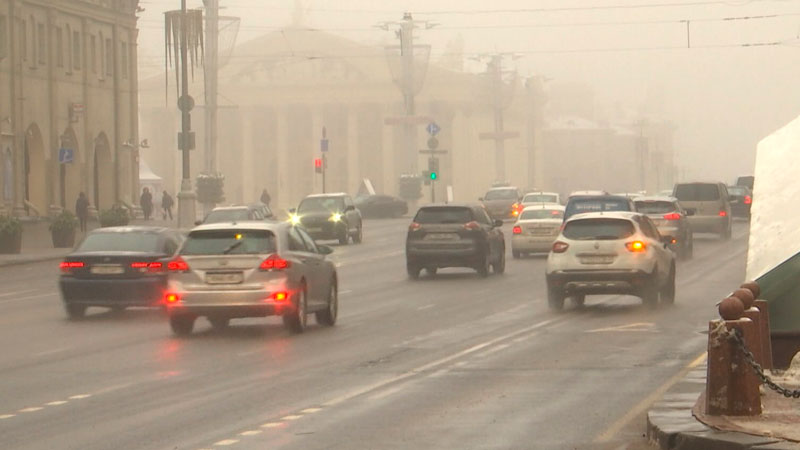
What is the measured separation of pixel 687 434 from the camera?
11.7 metres

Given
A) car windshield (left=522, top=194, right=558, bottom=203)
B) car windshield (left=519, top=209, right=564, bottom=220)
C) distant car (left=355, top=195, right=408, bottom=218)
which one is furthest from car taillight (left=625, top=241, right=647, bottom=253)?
distant car (left=355, top=195, right=408, bottom=218)

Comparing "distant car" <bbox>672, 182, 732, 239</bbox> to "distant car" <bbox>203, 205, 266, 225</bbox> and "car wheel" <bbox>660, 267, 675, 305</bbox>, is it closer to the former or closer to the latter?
"distant car" <bbox>203, 205, 266, 225</bbox>

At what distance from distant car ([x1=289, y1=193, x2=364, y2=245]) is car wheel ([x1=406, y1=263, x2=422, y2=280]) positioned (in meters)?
17.8

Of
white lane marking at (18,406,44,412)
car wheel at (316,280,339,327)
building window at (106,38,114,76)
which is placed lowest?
car wheel at (316,280,339,327)

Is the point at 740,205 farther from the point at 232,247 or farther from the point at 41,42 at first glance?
the point at 232,247

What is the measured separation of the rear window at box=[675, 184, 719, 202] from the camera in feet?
182

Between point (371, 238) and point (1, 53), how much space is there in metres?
14.6

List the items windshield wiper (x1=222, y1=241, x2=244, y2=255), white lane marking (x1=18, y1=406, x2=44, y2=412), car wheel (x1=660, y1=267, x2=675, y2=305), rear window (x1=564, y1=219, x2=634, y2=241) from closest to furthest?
white lane marking (x1=18, y1=406, x2=44, y2=412), windshield wiper (x1=222, y1=241, x2=244, y2=255), rear window (x1=564, y1=219, x2=634, y2=241), car wheel (x1=660, y1=267, x2=675, y2=305)

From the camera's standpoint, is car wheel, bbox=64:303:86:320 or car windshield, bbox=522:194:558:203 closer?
car wheel, bbox=64:303:86:320

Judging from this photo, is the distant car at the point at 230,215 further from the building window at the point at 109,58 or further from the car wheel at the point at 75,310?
the building window at the point at 109,58

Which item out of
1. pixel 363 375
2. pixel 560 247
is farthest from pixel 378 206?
pixel 363 375

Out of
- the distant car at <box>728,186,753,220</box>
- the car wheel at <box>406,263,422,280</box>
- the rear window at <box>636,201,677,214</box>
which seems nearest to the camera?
the car wheel at <box>406,263,422,280</box>

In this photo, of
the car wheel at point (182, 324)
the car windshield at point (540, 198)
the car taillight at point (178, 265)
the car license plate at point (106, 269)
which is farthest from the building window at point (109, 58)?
the car wheel at point (182, 324)

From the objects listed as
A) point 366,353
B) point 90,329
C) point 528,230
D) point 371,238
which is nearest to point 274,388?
point 366,353
